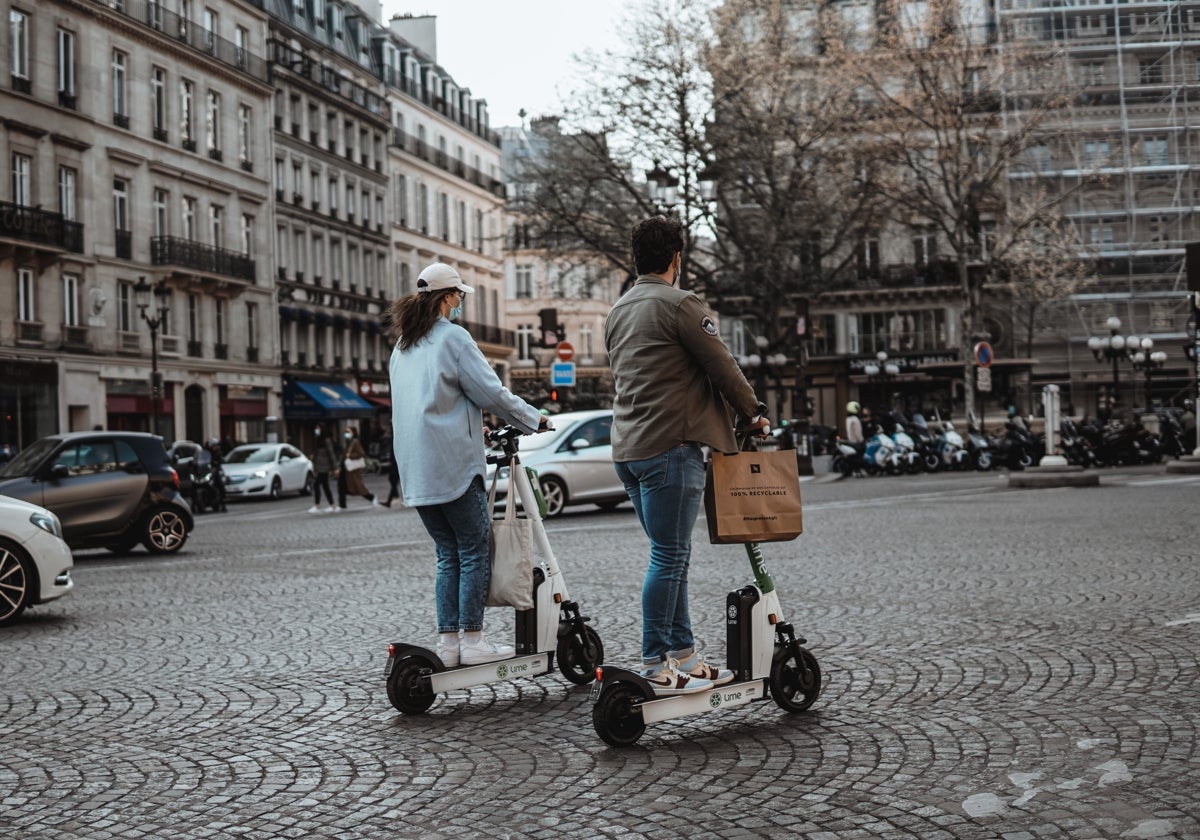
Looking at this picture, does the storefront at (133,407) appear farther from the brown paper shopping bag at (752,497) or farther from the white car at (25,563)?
the brown paper shopping bag at (752,497)

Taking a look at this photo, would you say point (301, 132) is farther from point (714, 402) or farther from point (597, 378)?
point (714, 402)

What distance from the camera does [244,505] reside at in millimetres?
36344

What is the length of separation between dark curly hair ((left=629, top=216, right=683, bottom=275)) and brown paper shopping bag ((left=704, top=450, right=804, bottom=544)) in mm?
795

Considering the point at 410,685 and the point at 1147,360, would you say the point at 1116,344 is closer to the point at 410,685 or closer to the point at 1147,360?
the point at 1147,360

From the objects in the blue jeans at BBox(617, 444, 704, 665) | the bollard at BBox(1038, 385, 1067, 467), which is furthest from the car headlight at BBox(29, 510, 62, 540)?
the bollard at BBox(1038, 385, 1067, 467)

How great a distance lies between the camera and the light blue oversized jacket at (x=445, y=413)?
21.3 feet

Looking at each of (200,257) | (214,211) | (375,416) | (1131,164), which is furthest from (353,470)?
(1131,164)

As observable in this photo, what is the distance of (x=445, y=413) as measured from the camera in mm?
6555

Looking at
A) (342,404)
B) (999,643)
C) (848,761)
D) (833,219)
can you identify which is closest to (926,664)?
(999,643)

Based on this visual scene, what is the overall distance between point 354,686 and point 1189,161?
196 feet

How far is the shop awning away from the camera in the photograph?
5684cm

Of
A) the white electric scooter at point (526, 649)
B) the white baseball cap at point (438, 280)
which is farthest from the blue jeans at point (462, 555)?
the white baseball cap at point (438, 280)

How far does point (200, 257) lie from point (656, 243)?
151 ft

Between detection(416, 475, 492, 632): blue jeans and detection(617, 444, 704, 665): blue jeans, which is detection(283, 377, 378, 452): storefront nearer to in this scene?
detection(416, 475, 492, 632): blue jeans
